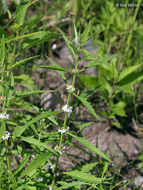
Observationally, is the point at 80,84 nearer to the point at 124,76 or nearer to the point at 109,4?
the point at 124,76

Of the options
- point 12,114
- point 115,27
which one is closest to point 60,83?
point 12,114

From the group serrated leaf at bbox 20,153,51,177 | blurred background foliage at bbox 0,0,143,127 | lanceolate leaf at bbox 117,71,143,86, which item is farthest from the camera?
lanceolate leaf at bbox 117,71,143,86

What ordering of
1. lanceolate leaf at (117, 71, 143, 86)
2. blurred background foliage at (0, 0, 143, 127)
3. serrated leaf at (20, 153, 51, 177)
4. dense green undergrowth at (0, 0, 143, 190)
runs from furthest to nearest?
1. lanceolate leaf at (117, 71, 143, 86)
2. blurred background foliage at (0, 0, 143, 127)
3. dense green undergrowth at (0, 0, 143, 190)
4. serrated leaf at (20, 153, 51, 177)

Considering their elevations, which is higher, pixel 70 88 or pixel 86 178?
pixel 70 88

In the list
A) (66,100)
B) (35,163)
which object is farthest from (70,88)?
(66,100)

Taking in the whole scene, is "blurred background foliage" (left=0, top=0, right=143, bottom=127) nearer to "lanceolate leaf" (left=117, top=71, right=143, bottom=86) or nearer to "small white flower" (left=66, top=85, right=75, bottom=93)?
"lanceolate leaf" (left=117, top=71, right=143, bottom=86)

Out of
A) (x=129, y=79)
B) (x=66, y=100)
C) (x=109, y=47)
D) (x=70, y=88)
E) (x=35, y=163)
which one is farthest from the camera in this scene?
(x=109, y=47)

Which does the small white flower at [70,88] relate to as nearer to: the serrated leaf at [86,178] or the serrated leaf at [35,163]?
the serrated leaf at [35,163]

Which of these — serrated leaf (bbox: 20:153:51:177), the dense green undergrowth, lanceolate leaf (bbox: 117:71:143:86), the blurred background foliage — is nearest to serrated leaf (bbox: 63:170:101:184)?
the dense green undergrowth

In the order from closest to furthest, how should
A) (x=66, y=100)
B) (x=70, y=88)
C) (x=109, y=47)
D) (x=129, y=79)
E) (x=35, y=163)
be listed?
1. (x=35, y=163)
2. (x=70, y=88)
3. (x=129, y=79)
4. (x=66, y=100)
5. (x=109, y=47)

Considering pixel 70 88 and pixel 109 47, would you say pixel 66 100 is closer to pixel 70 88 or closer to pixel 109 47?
pixel 109 47
